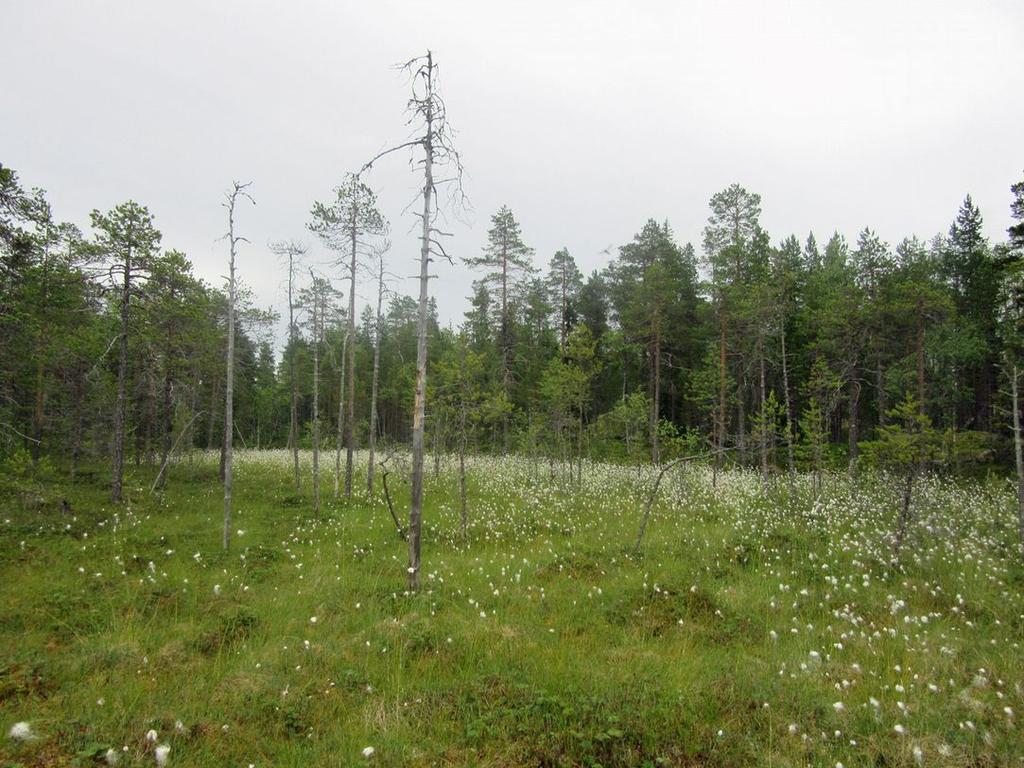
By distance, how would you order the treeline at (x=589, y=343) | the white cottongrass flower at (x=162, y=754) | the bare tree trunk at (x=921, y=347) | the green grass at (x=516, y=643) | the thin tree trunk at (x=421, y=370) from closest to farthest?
the white cottongrass flower at (x=162, y=754) → the green grass at (x=516, y=643) → the thin tree trunk at (x=421, y=370) → the treeline at (x=589, y=343) → the bare tree trunk at (x=921, y=347)

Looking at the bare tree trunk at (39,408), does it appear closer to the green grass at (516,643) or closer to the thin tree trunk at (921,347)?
the green grass at (516,643)

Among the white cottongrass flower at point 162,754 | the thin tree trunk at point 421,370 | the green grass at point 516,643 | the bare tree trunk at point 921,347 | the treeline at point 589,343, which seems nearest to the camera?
the white cottongrass flower at point 162,754

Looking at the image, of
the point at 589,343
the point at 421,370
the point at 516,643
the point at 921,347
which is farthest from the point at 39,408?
the point at 921,347

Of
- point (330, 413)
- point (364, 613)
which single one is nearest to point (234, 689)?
point (364, 613)

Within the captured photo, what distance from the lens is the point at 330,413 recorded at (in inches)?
2050

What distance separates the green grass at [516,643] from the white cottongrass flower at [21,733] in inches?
2.8

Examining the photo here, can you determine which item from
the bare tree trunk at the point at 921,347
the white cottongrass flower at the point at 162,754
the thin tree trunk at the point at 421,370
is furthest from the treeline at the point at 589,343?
the white cottongrass flower at the point at 162,754

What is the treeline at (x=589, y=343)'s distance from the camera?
1511cm

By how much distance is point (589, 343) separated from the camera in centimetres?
3042

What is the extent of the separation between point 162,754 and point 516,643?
4.06 metres

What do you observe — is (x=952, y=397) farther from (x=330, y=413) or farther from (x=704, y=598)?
(x=330, y=413)

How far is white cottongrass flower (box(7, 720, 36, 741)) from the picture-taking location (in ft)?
14.2

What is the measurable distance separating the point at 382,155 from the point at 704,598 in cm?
990

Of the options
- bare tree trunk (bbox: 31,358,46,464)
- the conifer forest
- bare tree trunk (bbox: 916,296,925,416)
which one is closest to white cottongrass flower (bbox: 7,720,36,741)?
the conifer forest
